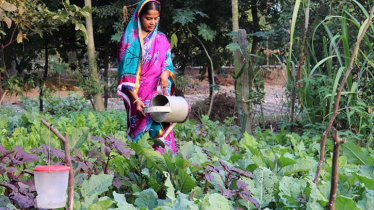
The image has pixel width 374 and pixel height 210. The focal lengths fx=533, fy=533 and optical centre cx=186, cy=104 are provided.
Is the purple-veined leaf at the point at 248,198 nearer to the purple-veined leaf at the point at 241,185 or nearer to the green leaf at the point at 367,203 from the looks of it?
the purple-veined leaf at the point at 241,185

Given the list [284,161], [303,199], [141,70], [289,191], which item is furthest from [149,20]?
[303,199]

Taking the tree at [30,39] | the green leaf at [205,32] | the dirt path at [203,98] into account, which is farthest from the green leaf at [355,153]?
the green leaf at [205,32]

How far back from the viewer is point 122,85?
13.1ft

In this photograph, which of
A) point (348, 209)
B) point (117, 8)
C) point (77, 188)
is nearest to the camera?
point (348, 209)

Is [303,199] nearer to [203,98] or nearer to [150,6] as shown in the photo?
[150,6]

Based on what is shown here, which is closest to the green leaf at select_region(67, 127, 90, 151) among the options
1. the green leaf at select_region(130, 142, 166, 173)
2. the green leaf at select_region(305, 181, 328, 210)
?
the green leaf at select_region(130, 142, 166, 173)

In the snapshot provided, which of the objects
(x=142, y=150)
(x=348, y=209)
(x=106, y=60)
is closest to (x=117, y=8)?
(x=106, y=60)

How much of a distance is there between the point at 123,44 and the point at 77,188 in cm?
230

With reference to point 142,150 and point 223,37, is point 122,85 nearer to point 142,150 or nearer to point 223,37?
point 142,150

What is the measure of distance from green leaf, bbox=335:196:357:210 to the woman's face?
8.62ft

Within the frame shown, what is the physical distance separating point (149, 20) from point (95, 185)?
2.28 meters

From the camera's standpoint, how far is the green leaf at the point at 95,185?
1847mm

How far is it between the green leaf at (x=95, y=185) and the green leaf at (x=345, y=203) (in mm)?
780

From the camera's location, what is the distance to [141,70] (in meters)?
4.05
